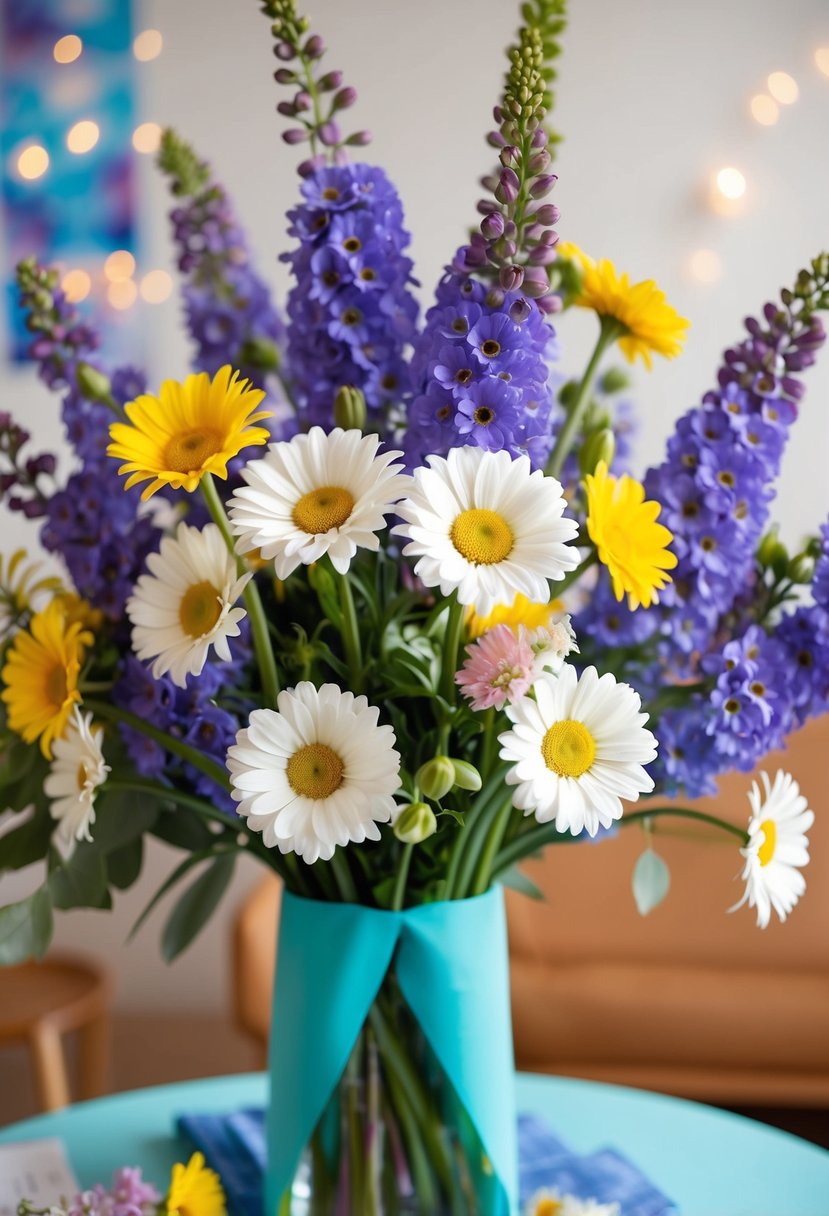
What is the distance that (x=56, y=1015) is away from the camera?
81.9 inches

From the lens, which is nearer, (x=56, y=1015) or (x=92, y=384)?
(x=92, y=384)

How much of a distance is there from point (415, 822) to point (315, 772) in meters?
0.06

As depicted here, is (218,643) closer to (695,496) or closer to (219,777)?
(219,777)

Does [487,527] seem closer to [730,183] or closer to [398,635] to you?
[398,635]

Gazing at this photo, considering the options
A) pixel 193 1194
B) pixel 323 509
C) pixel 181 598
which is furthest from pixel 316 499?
pixel 193 1194

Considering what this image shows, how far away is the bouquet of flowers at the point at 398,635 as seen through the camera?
647mm

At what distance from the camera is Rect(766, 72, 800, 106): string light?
7.57ft

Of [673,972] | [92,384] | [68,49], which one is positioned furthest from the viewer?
[68,49]

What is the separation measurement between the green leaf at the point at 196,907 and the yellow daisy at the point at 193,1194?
0.15 m

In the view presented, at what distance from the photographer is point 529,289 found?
0.70 meters

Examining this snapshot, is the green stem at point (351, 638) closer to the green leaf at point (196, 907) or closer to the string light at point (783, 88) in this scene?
the green leaf at point (196, 907)

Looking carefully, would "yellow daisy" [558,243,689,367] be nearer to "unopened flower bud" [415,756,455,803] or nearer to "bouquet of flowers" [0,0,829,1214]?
"bouquet of flowers" [0,0,829,1214]

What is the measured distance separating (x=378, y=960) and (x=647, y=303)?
45cm

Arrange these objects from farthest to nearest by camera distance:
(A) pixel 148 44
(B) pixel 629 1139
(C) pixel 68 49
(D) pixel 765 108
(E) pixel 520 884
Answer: (A) pixel 148 44, (D) pixel 765 108, (C) pixel 68 49, (B) pixel 629 1139, (E) pixel 520 884
